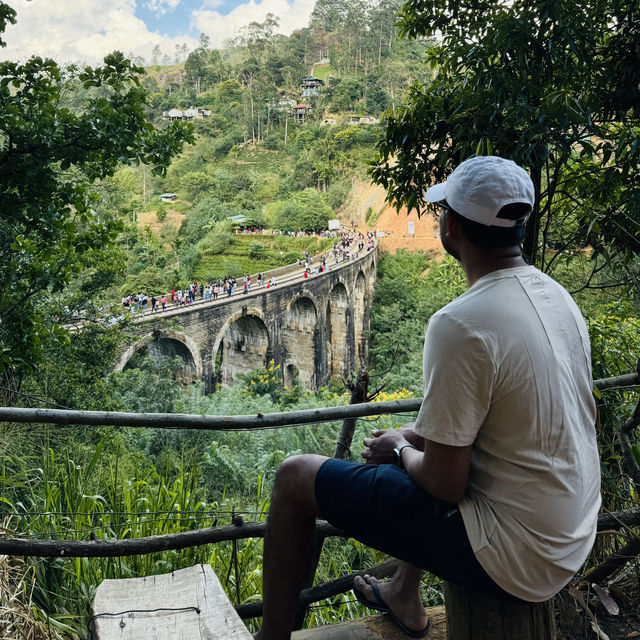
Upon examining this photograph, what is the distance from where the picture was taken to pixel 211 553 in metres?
1.46

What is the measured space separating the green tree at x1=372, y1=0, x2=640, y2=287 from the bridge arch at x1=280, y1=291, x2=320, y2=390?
50.7 feet

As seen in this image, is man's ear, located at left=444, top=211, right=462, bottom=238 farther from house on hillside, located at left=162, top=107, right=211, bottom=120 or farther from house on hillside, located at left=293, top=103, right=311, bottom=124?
house on hillside, located at left=162, top=107, right=211, bottom=120

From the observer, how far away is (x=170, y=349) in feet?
42.5

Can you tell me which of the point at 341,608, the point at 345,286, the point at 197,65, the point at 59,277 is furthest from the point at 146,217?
the point at 341,608

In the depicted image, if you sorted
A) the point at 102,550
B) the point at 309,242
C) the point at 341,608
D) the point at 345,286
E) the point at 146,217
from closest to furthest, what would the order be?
the point at 102,550, the point at 341,608, the point at 345,286, the point at 309,242, the point at 146,217

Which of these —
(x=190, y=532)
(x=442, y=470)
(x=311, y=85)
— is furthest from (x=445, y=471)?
(x=311, y=85)

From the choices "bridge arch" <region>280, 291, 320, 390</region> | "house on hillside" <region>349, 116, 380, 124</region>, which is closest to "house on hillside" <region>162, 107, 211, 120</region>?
Result: "house on hillside" <region>349, 116, 380, 124</region>

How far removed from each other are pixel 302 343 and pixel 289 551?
720 inches

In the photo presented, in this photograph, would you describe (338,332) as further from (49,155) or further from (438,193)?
(438,193)

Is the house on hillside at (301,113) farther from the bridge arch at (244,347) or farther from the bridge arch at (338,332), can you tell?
the bridge arch at (244,347)

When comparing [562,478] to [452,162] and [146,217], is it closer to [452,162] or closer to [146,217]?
[452,162]

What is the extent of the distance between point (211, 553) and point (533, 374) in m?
1.02

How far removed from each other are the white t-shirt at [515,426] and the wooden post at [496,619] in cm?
7

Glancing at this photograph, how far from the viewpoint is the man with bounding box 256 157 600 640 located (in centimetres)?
71
